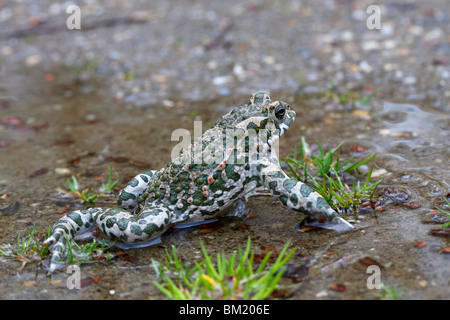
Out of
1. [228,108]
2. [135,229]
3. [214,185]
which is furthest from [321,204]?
[228,108]

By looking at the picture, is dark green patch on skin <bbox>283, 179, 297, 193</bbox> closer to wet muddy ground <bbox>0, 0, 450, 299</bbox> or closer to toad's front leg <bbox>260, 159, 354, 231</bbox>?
toad's front leg <bbox>260, 159, 354, 231</bbox>

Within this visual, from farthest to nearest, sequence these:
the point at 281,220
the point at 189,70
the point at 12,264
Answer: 1. the point at 189,70
2. the point at 281,220
3. the point at 12,264

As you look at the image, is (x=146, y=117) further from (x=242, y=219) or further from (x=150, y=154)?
(x=242, y=219)

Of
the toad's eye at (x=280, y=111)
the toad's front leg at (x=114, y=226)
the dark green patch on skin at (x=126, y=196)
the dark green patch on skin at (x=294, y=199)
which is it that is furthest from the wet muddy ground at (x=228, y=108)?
the toad's eye at (x=280, y=111)

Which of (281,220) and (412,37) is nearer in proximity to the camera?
(281,220)

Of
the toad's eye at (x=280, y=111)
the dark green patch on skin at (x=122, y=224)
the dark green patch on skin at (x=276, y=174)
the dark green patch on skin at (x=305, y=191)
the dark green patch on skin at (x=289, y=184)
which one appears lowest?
the dark green patch on skin at (x=122, y=224)

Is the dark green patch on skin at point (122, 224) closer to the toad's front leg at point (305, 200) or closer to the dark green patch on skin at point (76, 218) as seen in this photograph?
the dark green patch on skin at point (76, 218)

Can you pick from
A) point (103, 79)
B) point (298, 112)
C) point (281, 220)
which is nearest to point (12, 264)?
point (281, 220)
